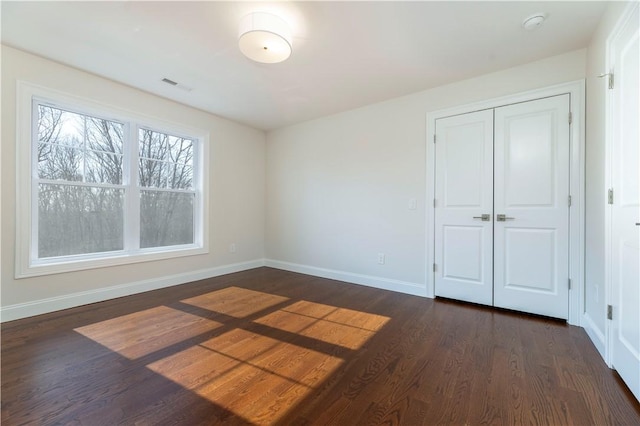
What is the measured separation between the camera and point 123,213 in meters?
3.38

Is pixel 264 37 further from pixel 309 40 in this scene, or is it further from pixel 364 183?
pixel 364 183

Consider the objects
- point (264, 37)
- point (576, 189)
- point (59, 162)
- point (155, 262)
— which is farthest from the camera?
point (155, 262)

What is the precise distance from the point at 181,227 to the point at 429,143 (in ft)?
11.9

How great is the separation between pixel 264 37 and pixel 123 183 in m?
2.61

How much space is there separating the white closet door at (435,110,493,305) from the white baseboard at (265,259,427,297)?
0.30m

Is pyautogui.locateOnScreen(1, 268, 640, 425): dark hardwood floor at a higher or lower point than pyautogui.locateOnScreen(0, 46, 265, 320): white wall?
lower

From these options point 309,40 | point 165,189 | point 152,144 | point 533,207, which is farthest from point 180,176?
point 533,207

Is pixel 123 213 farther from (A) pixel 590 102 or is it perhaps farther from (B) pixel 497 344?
(A) pixel 590 102

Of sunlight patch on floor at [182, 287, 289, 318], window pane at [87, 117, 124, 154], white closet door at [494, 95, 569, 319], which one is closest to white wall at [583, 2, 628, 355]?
white closet door at [494, 95, 569, 319]

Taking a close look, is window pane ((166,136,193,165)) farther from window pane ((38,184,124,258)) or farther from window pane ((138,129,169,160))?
window pane ((38,184,124,258))

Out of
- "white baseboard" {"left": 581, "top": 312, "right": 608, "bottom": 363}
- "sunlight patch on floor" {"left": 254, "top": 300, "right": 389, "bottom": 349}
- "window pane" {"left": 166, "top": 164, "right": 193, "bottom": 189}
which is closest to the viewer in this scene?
"white baseboard" {"left": 581, "top": 312, "right": 608, "bottom": 363}

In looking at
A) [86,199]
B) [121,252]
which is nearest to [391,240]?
[121,252]

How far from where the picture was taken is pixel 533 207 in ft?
8.82

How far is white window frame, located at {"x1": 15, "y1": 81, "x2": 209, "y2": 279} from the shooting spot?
101 inches
